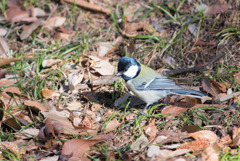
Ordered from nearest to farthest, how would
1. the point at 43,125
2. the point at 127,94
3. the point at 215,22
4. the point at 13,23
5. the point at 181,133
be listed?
the point at 181,133
the point at 43,125
the point at 127,94
the point at 215,22
the point at 13,23

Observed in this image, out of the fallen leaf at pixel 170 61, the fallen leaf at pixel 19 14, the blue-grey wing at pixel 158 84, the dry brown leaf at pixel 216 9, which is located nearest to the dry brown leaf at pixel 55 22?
the fallen leaf at pixel 19 14

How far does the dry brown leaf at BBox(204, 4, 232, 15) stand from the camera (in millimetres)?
4801

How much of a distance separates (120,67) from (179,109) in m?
0.93

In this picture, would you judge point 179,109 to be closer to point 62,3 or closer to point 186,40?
point 186,40

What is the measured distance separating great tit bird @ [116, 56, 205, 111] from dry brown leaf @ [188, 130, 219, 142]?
2.14 feet

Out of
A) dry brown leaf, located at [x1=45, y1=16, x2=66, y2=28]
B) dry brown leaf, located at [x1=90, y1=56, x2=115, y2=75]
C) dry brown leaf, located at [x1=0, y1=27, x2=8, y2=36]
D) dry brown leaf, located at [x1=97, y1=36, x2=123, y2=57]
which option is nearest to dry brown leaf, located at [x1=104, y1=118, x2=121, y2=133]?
dry brown leaf, located at [x1=90, y1=56, x2=115, y2=75]

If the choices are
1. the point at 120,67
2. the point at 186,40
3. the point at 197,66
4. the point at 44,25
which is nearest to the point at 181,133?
the point at 120,67

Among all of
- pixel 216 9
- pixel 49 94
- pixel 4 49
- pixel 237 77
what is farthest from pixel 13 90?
pixel 216 9

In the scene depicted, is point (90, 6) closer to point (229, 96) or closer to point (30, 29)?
point (30, 29)

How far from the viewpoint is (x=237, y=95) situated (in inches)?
143

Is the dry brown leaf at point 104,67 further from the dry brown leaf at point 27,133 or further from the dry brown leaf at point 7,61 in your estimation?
the dry brown leaf at point 27,133

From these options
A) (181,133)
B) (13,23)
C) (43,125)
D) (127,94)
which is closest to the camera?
(181,133)

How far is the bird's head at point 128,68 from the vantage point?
12.1 feet

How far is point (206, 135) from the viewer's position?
10.2 feet
